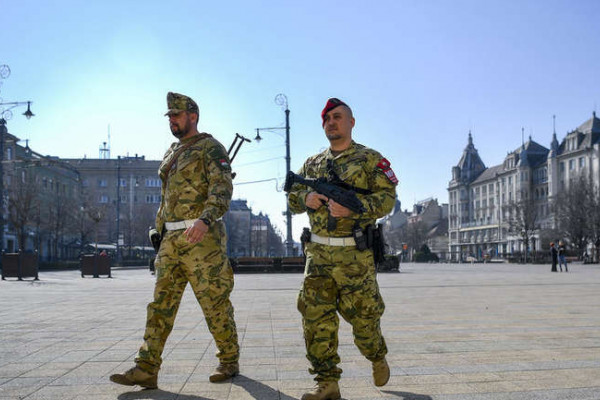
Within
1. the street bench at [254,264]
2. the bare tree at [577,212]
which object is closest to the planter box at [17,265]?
the street bench at [254,264]

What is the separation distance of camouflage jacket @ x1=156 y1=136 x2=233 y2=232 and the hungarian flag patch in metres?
1.18

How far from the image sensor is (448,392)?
3.99m

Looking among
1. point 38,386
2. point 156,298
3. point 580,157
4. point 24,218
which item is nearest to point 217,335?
point 156,298

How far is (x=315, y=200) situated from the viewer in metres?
3.95

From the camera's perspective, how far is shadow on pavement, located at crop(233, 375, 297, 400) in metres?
3.90

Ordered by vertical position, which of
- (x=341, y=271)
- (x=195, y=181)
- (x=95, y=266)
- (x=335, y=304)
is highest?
(x=195, y=181)

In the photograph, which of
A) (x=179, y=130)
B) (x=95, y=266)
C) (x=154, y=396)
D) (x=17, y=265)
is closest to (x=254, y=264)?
(x=95, y=266)

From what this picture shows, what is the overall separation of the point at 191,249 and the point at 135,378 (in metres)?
1.00

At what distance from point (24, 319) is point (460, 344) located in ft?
21.3

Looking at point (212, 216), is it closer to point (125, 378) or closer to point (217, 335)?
point (217, 335)

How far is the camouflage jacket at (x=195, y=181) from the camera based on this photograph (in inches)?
176

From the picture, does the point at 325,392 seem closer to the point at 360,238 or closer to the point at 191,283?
the point at 360,238

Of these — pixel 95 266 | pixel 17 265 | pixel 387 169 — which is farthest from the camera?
pixel 95 266

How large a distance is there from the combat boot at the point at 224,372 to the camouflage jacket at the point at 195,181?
1188mm
